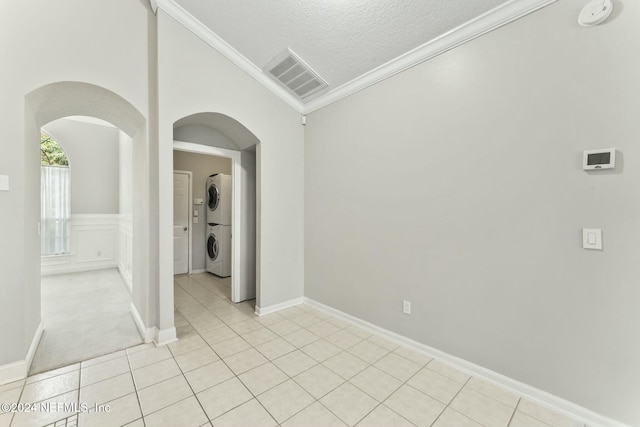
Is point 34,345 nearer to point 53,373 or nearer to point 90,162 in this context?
point 53,373

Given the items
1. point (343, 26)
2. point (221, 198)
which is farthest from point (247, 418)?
point (221, 198)

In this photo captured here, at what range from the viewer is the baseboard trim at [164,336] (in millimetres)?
2447

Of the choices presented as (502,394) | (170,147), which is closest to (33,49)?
(170,147)


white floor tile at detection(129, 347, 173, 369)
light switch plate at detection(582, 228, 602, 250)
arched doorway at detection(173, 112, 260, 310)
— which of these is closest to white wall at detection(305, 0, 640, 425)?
light switch plate at detection(582, 228, 602, 250)

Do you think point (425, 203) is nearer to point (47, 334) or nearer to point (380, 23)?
point (380, 23)

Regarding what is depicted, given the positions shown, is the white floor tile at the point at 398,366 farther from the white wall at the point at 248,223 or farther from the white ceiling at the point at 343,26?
the white ceiling at the point at 343,26

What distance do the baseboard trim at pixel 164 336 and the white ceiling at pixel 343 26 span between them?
304 centimetres

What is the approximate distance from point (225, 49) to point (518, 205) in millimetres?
3261

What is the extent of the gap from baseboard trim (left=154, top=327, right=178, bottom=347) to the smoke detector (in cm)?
407

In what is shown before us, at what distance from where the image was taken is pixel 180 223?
523 centimetres

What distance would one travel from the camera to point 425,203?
236 cm

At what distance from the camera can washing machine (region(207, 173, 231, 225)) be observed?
192 inches

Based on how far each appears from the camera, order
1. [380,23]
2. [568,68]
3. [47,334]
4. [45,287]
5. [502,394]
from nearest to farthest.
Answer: [568,68] < [502,394] < [380,23] < [47,334] < [45,287]

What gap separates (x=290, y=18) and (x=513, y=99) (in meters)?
2.06
